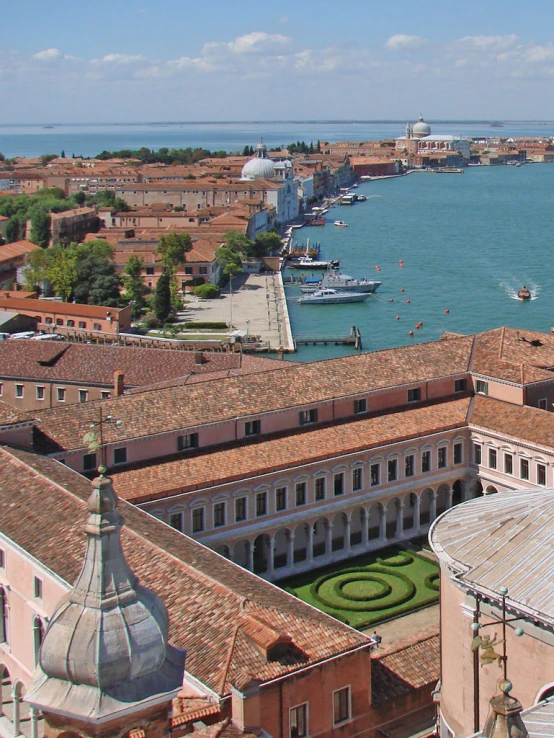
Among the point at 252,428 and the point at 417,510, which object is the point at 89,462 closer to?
the point at 252,428

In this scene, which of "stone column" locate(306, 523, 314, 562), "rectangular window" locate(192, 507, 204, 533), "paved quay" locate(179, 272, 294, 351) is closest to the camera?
"rectangular window" locate(192, 507, 204, 533)

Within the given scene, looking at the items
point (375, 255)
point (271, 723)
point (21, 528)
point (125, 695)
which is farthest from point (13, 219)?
point (125, 695)

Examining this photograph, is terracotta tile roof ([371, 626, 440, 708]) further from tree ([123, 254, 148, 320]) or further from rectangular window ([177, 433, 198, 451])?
tree ([123, 254, 148, 320])

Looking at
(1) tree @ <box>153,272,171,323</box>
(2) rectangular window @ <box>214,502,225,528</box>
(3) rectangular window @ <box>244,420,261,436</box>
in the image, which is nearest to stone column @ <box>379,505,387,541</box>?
(3) rectangular window @ <box>244,420,261,436</box>

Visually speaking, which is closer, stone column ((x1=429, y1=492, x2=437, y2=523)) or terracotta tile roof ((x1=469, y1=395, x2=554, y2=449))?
terracotta tile roof ((x1=469, y1=395, x2=554, y2=449))

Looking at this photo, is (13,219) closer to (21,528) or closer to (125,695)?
(21,528)

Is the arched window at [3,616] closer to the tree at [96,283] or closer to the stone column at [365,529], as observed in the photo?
the stone column at [365,529]

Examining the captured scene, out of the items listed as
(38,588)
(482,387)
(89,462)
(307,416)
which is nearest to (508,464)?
(482,387)
